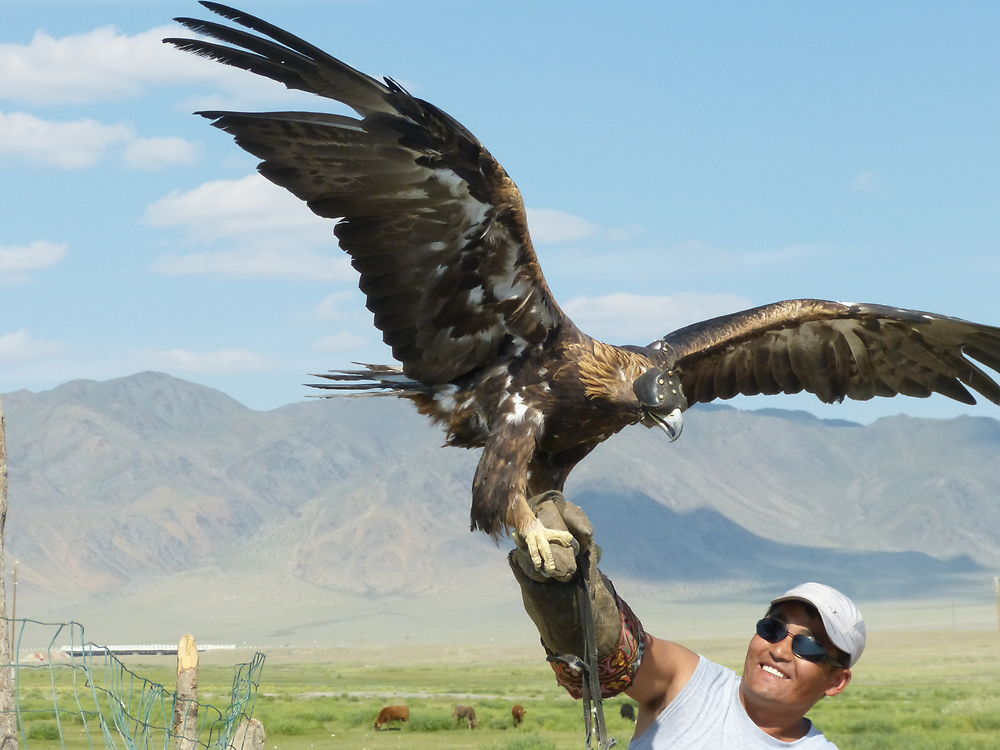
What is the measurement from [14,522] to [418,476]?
40.1 metres

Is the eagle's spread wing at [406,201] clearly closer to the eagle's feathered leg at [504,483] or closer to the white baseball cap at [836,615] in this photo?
the eagle's feathered leg at [504,483]

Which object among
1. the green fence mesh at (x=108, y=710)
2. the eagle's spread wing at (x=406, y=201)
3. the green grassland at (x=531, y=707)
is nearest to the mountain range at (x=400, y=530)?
the green grassland at (x=531, y=707)

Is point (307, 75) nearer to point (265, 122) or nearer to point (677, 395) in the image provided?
point (265, 122)

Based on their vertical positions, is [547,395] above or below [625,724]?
above

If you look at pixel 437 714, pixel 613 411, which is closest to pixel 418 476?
pixel 437 714

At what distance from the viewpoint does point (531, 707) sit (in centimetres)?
3312

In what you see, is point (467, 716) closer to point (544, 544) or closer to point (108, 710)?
point (108, 710)

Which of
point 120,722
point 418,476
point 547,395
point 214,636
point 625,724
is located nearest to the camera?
point 120,722

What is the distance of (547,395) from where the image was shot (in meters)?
6.81

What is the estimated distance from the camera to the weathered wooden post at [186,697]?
24.0 feet

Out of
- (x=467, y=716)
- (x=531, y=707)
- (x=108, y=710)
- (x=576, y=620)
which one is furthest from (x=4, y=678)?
(x=531, y=707)

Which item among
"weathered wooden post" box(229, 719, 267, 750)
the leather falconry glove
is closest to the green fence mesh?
"weathered wooden post" box(229, 719, 267, 750)

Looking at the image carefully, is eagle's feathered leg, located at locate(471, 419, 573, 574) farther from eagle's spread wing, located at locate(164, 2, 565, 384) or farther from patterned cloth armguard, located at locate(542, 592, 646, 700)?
patterned cloth armguard, located at locate(542, 592, 646, 700)

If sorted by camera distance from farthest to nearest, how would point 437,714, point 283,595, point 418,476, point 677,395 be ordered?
1. point 418,476
2. point 283,595
3. point 437,714
4. point 677,395
